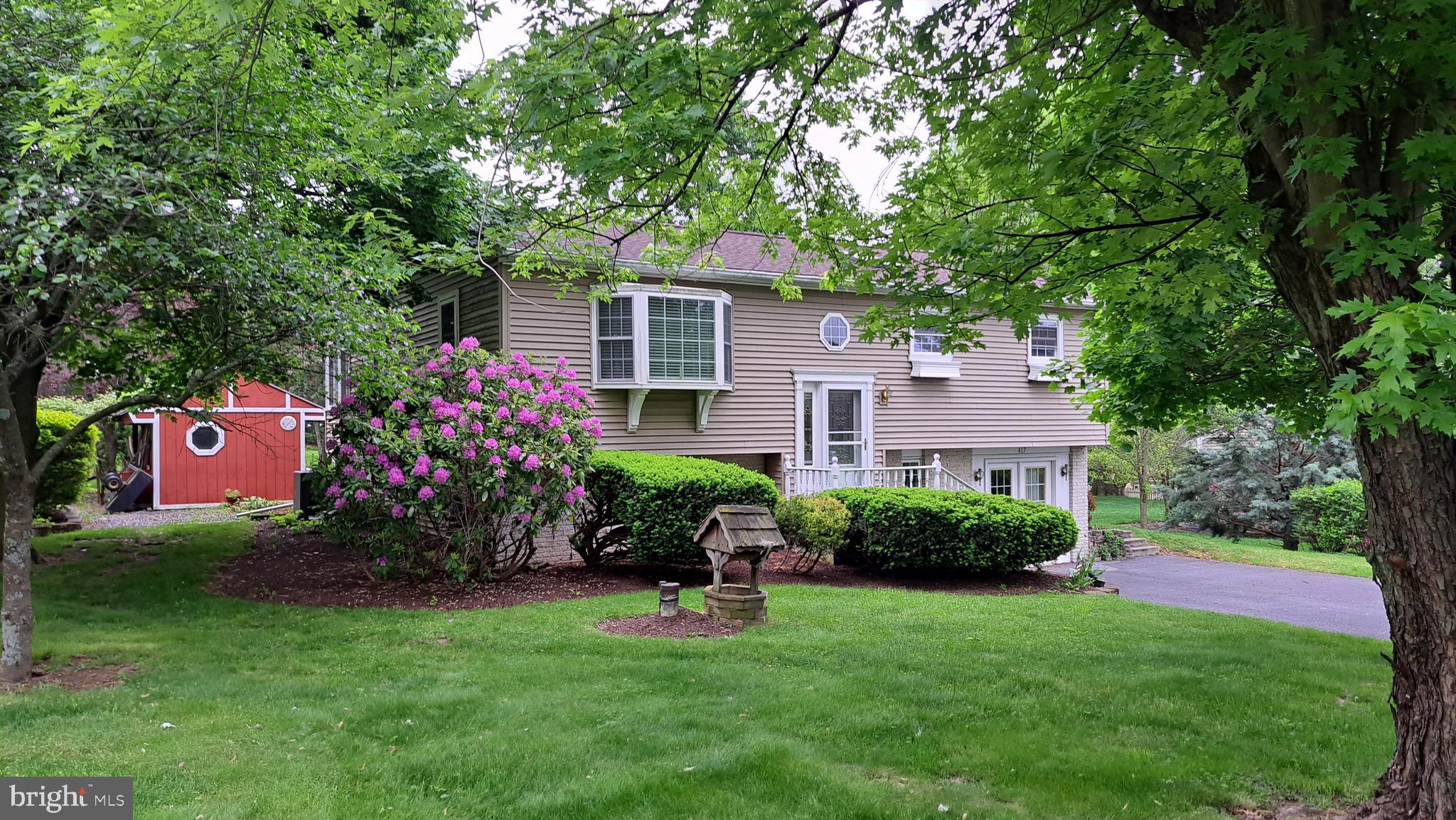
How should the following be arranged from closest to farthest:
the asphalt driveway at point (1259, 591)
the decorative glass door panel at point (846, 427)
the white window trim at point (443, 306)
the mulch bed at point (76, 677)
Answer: the mulch bed at point (76, 677)
the asphalt driveway at point (1259, 591)
the white window trim at point (443, 306)
the decorative glass door panel at point (846, 427)

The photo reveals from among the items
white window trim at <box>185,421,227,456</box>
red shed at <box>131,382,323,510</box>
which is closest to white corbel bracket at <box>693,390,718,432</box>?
red shed at <box>131,382,323,510</box>

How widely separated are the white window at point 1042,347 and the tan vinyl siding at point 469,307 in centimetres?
1026

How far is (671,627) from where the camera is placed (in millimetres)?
7207

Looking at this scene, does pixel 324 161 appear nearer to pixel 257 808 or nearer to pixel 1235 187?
pixel 257 808

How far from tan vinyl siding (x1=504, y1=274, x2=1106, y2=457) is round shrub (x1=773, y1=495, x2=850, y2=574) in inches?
80.8

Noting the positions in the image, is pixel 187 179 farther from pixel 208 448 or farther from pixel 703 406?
pixel 208 448

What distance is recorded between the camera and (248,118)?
626 cm

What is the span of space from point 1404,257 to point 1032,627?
17.7 feet

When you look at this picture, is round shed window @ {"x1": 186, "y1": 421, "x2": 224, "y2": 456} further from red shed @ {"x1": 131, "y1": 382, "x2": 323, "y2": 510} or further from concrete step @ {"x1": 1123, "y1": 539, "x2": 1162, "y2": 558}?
concrete step @ {"x1": 1123, "y1": 539, "x2": 1162, "y2": 558}

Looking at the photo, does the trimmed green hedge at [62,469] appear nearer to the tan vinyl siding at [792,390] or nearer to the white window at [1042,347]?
the tan vinyl siding at [792,390]

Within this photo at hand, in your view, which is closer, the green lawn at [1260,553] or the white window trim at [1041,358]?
the white window trim at [1041,358]

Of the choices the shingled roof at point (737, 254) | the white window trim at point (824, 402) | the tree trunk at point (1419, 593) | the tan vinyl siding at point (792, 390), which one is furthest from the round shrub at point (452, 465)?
the tree trunk at point (1419, 593)

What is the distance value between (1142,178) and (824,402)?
9.76 meters

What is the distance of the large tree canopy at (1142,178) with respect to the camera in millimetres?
3117
